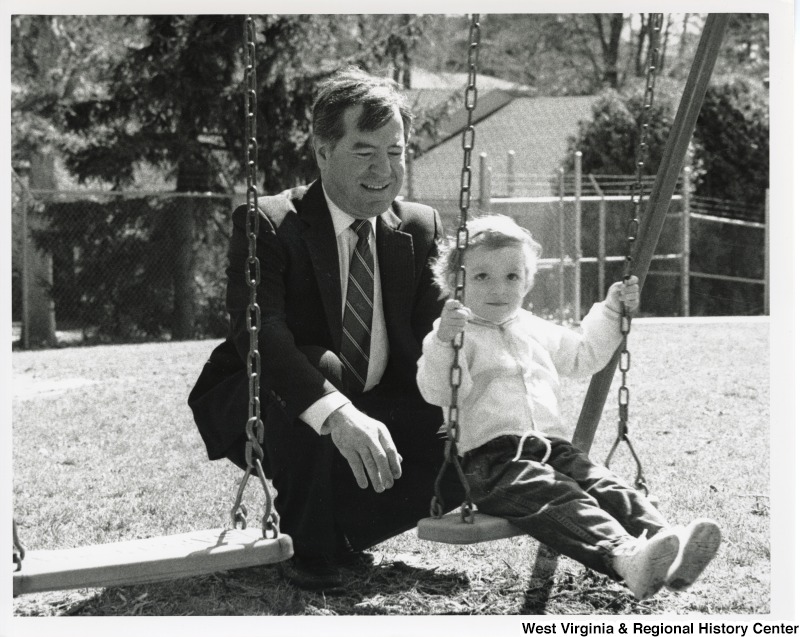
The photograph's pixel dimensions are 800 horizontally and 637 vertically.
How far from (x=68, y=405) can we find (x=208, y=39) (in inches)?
273

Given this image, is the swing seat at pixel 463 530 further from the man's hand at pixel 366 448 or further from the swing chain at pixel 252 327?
the swing chain at pixel 252 327

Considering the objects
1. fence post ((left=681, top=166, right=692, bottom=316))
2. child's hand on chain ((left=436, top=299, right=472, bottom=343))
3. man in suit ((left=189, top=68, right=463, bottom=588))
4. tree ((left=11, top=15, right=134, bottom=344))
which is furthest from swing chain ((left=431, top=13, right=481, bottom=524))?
fence post ((left=681, top=166, right=692, bottom=316))

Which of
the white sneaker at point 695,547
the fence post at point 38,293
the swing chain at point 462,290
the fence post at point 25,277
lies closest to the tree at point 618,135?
the fence post at point 38,293

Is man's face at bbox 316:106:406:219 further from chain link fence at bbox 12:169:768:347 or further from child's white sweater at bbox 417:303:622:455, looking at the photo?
→ chain link fence at bbox 12:169:768:347

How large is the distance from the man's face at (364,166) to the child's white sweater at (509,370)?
1.82 ft

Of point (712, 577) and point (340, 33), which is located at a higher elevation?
point (340, 33)

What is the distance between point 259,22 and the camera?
13.6 meters

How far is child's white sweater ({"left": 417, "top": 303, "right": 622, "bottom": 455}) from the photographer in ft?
10.7

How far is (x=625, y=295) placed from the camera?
11.4 ft

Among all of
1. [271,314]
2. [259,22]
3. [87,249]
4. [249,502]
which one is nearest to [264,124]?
[259,22]

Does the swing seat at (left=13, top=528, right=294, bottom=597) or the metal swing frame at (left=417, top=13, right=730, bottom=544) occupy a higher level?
the metal swing frame at (left=417, top=13, right=730, bottom=544)

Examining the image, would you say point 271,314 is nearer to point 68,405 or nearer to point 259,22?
point 68,405

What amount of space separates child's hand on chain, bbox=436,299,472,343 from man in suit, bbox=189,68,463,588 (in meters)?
0.51

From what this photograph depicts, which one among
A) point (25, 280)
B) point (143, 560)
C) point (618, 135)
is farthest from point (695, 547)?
point (618, 135)
